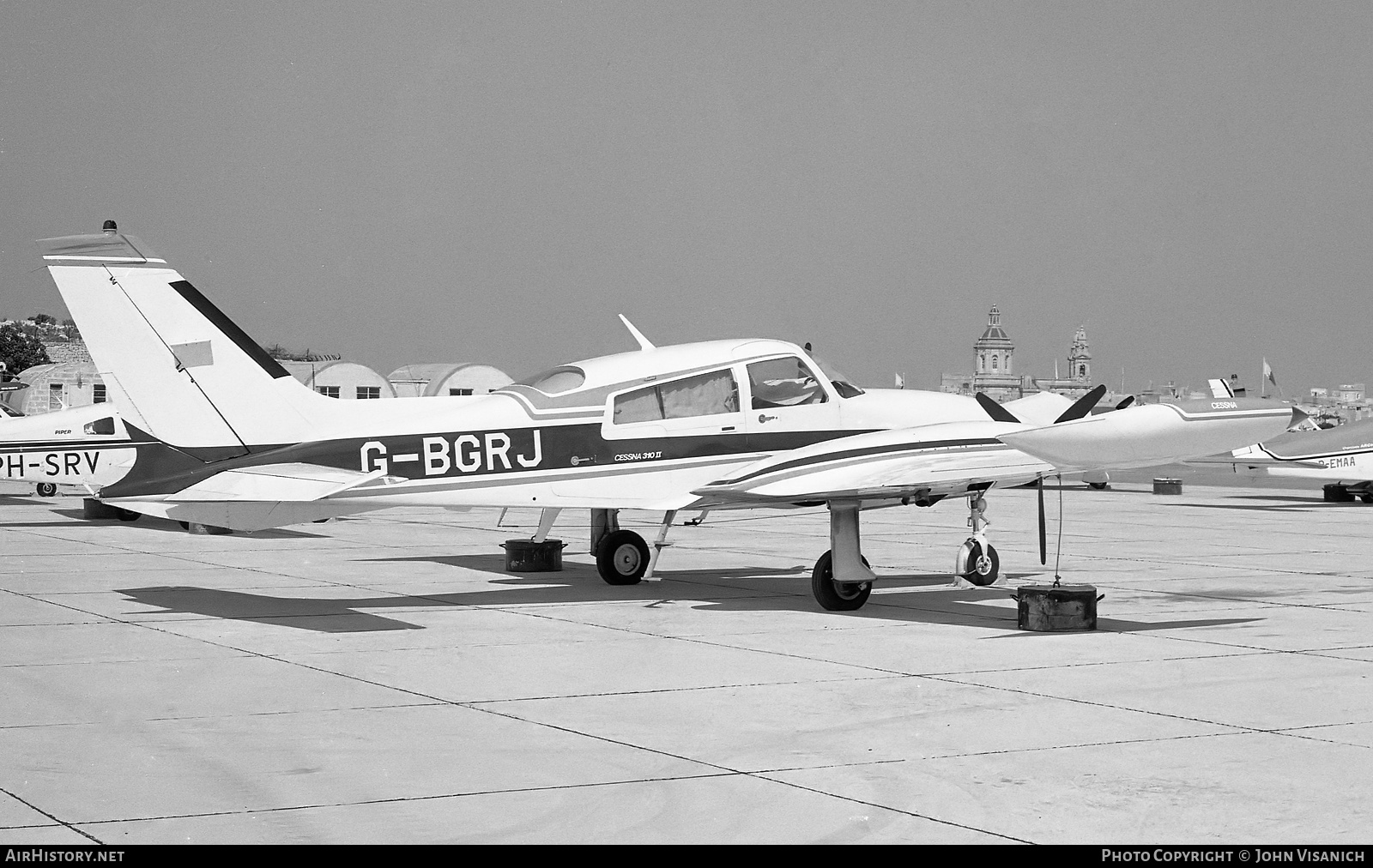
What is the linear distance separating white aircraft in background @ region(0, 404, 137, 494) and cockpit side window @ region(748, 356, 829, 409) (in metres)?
15.7

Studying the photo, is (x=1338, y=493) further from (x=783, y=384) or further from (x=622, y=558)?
(x=783, y=384)

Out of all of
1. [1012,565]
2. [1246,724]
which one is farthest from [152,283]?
[1012,565]

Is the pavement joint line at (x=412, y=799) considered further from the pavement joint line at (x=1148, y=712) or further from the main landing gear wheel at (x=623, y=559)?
the main landing gear wheel at (x=623, y=559)

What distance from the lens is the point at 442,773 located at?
7.12 meters

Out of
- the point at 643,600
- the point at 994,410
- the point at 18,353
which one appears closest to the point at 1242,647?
the point at 994,410

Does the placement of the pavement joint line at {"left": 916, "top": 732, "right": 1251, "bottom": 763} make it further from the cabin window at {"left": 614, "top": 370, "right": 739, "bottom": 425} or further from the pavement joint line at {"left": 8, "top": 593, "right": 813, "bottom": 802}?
the cabin window at {"left": 614, "top": 370, "right": 739, "bottom": 425}

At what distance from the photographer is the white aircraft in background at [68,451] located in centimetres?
2631

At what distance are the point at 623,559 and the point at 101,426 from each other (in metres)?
14.3

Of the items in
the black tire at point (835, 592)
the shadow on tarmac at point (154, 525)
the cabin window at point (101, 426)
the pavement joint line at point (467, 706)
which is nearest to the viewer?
the pavement joint line at point (467, 706)

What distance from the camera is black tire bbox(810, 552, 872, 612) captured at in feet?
45.3

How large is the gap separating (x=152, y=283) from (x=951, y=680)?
7.85m

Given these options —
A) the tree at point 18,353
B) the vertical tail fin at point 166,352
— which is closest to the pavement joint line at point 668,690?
the vertical tail fin at point 166,352

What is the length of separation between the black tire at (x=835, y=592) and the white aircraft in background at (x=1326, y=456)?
21.9 m

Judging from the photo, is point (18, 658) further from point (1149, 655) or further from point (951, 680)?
point (1149, 655)
